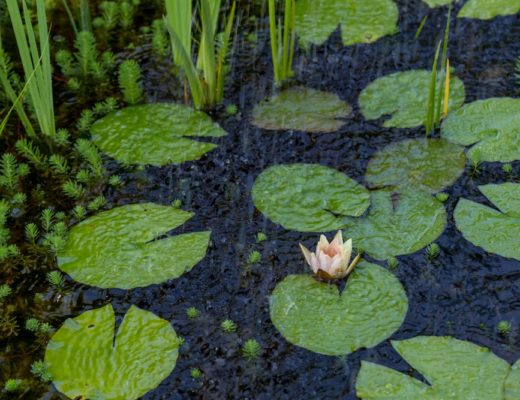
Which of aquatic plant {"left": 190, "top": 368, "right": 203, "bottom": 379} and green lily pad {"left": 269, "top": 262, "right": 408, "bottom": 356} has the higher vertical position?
green lily pad {"left": 269, "top": 262, "right": 408, "bottom": 356}

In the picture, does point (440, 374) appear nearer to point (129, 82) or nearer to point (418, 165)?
point (418, 165)

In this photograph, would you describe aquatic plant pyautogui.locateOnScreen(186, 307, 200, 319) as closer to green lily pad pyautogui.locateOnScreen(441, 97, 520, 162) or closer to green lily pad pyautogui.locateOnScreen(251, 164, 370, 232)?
green lily pad pyautogui.locateOnScreen(251, 164, 370, 232)

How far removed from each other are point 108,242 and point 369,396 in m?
1.59

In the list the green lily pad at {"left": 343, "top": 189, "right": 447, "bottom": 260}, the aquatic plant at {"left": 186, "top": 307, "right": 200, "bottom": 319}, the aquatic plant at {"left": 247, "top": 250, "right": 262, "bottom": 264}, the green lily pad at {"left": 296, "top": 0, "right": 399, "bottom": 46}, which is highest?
the green lily pad at {"left": 296, "top": 0, "right": 399, "bottom": 46}

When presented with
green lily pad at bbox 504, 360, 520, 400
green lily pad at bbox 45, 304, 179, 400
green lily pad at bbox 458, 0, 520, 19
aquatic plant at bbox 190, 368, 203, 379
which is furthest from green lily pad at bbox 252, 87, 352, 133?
green lily pad at bbox 504, 360, 520, 400

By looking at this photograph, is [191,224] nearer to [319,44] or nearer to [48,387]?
[48,387]

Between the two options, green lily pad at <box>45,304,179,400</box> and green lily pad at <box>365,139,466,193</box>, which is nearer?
green lily pad at <box>45,304,179,400</box>

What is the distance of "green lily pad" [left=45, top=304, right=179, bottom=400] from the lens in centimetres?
299

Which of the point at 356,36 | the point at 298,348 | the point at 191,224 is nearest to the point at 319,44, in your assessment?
the point at 356,36

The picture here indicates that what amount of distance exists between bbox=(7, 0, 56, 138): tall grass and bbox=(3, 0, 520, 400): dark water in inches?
20.1

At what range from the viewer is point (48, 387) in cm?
303

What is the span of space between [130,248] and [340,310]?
3.79 ft

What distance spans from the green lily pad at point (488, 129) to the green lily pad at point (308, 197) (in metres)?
0.77

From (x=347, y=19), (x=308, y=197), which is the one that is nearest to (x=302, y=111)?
(x=308, y=197)
